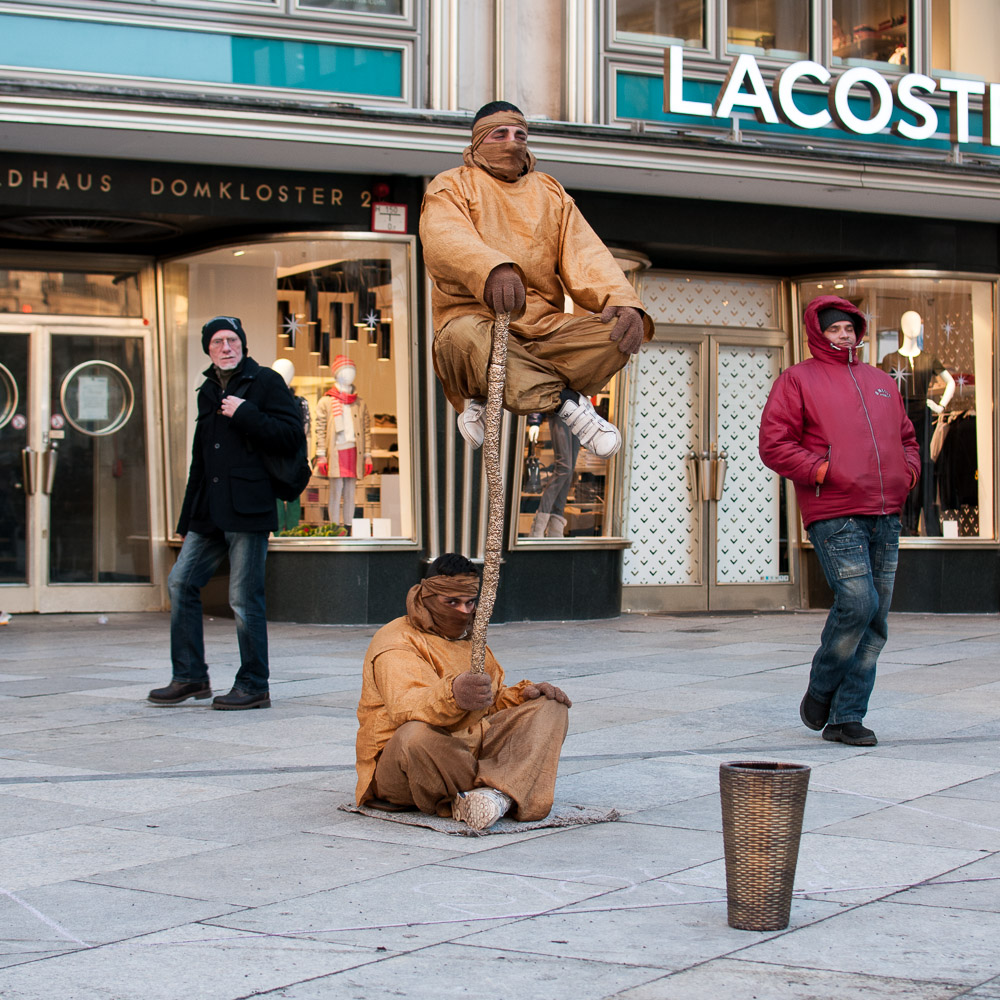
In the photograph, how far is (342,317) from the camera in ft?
39.9

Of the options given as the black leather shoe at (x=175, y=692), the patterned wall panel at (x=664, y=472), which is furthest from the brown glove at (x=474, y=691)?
the patterned wall panel at (x=664, y=472)

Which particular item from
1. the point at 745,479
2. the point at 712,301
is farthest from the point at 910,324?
the point at 745,479

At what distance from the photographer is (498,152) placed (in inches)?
206

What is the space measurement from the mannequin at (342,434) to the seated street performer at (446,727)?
22.7ft

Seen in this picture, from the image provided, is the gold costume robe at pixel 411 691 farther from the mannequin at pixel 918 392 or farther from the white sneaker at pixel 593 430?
the mannequin at pixel 918 392

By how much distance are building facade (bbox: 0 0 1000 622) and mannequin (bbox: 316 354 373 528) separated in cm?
7

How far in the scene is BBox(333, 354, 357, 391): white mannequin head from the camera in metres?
12.2

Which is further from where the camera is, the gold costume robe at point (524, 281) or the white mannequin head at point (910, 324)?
the white mannequin head at point (910, 324)

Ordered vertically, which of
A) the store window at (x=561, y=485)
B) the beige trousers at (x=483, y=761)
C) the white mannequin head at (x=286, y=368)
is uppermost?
the white mannequin head at (x=286, y=368)

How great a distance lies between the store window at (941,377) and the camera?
13.7 m

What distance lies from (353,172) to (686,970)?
9172 mm

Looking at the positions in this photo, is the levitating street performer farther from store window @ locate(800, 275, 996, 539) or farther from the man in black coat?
store window @ locate(800, 275, 996, 539)

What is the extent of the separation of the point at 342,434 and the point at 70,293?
113 inches

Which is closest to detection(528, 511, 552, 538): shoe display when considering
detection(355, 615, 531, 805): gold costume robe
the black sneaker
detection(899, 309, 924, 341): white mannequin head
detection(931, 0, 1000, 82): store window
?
detection(899, 309, 924, 341): white mannequin head
